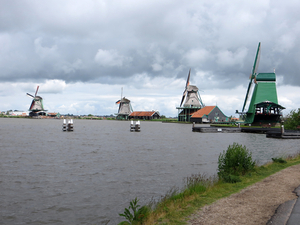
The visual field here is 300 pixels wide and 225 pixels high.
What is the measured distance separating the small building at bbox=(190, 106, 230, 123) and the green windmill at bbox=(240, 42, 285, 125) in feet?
85.5

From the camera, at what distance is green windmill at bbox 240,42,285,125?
69062 mm

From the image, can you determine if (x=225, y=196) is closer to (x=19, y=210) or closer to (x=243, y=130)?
(x=19, y=210)

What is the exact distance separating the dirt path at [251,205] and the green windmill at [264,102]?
205ft

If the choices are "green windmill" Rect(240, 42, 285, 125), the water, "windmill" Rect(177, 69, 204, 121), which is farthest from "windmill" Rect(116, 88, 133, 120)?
the water

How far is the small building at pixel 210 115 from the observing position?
99625 millimetres

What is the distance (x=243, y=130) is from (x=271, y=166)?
4638cm

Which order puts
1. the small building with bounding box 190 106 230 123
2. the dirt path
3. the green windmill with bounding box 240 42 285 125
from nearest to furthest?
the dirt path < the green windmill with bounding box 240 42 285 125 < the small building with bounding box 190 106 230 123

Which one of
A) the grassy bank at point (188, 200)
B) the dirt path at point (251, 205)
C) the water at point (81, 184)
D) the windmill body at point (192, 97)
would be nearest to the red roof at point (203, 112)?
the windmill body at point (192, 97)

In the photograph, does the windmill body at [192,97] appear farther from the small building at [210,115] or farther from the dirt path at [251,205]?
the dirt path at [251,205]

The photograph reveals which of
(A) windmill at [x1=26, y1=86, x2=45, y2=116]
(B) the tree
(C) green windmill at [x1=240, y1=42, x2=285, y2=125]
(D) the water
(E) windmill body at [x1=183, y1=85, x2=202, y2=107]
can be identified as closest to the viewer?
(D) the water

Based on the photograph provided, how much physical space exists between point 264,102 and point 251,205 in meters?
65.8

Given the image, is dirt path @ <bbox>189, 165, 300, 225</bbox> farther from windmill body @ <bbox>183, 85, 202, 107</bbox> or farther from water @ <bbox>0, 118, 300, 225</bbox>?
windmill body @ <bbox>183, 85, 202, 107</bbox>

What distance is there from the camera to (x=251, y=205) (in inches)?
322

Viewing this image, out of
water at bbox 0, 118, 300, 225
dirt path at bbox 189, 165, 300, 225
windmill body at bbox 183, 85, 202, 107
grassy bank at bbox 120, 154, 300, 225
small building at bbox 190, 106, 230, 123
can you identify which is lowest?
water at bbox 0, 118, 300, 225
